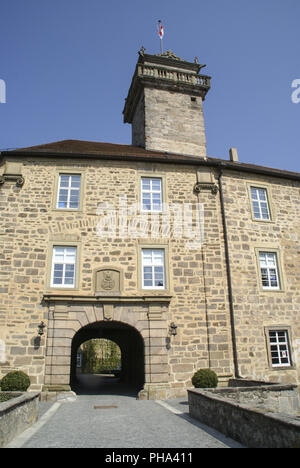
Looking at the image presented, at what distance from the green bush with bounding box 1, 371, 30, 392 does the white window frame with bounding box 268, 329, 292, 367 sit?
8119mm

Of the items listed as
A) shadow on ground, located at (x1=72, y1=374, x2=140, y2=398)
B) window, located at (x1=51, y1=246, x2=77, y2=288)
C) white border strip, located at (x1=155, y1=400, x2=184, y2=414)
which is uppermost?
window, located at (x1=51, y1=246, x2=77, y2=288)

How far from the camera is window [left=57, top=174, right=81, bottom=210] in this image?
1272 cm

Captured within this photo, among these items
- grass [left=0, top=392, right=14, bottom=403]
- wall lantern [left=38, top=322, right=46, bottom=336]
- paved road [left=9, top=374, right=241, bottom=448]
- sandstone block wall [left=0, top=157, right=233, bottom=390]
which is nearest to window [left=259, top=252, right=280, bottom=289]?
sandstone block wall [left=0, top=157, right=233, bottom=390]

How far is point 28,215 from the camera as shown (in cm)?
1228

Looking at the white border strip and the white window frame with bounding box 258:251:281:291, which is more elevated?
the white window frame with bounding box 258:251:281:291

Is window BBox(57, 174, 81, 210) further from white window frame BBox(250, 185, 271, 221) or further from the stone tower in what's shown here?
white window frame BBox(250, 185, 271, 221)

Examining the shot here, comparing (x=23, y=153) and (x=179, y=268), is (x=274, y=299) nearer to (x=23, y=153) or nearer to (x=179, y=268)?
(x=179, y=268)

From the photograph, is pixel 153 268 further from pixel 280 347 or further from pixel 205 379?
pixel 280 347

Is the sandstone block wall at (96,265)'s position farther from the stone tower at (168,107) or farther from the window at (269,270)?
the stone tower at (168,107)

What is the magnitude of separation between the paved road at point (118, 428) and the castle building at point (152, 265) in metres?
1.79

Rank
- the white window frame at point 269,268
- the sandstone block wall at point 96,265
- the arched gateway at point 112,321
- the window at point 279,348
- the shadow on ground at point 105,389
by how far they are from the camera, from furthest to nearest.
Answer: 1. the white window frame at point 269,268
2. the shadow on ground at point 105,389
3. the window at point 279,348
4. the sandstone block wall at point 96,265
5. the arched gateway at point 112,321

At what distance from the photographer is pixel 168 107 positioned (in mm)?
18422

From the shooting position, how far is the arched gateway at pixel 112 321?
10.8 m

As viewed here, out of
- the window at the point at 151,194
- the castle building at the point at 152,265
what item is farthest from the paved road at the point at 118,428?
the window at the point at 151,194
